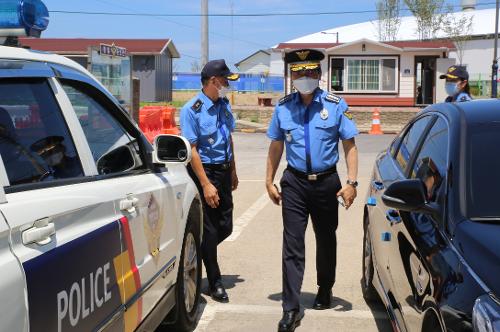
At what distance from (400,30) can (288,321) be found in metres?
73.5

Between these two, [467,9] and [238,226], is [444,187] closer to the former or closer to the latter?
[238,226]

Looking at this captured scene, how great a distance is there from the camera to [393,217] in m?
3.67

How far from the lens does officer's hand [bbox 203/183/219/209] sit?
4.79m

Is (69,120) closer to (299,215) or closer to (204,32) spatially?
(299,215)

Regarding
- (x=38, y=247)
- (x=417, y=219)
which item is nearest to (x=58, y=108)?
(x=38, y=247)

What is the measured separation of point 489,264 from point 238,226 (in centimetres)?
542

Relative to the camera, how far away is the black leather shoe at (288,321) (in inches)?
167

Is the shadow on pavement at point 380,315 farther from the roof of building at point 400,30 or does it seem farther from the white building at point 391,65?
the roof of building at point 400,30

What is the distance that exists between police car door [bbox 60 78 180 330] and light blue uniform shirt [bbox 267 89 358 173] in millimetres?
1032

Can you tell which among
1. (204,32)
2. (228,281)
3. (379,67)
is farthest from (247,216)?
(379,67)

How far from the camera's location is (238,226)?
25.1ft

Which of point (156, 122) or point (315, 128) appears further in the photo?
point (156, 122)

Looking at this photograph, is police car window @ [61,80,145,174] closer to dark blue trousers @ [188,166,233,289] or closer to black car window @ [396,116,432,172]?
dark blue trousers @ [188,166,233,289]

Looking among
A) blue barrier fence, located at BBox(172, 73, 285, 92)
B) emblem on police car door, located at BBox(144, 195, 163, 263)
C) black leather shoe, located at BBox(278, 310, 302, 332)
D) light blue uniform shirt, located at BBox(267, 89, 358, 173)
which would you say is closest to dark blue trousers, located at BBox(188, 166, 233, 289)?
light blue uniform shirt, located at BBox(267, 89, 358, 173)
